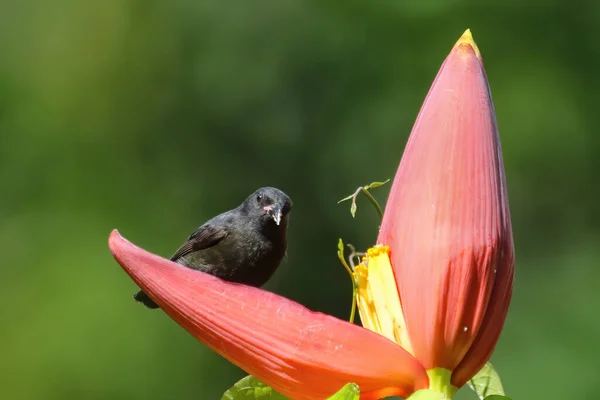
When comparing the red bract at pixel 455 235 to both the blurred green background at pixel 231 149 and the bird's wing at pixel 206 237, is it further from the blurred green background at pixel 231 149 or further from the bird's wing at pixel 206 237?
the blurred green background at pixel 231 149

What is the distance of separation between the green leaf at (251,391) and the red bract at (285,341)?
7.3 inches

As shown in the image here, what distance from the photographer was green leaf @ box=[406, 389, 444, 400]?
1.40m

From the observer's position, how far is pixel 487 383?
5.65 feet

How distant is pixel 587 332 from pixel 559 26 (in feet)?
9.94

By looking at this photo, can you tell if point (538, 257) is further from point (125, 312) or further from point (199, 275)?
point (199, 275)

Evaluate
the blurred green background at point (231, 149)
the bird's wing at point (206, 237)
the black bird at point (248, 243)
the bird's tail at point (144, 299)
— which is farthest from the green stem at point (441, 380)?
the blurred green background at point (231, 149)

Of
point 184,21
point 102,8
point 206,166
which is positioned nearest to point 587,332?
point 206,166

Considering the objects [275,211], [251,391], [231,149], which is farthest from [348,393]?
[231,149]

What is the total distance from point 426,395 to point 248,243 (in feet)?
4.44

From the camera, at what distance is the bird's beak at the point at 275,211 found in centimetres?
269

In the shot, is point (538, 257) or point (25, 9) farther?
point (25, 9)

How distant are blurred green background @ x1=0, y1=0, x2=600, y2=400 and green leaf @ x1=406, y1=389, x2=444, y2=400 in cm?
561

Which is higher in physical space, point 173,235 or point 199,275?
point 199,275

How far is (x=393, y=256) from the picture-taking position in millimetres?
1576
